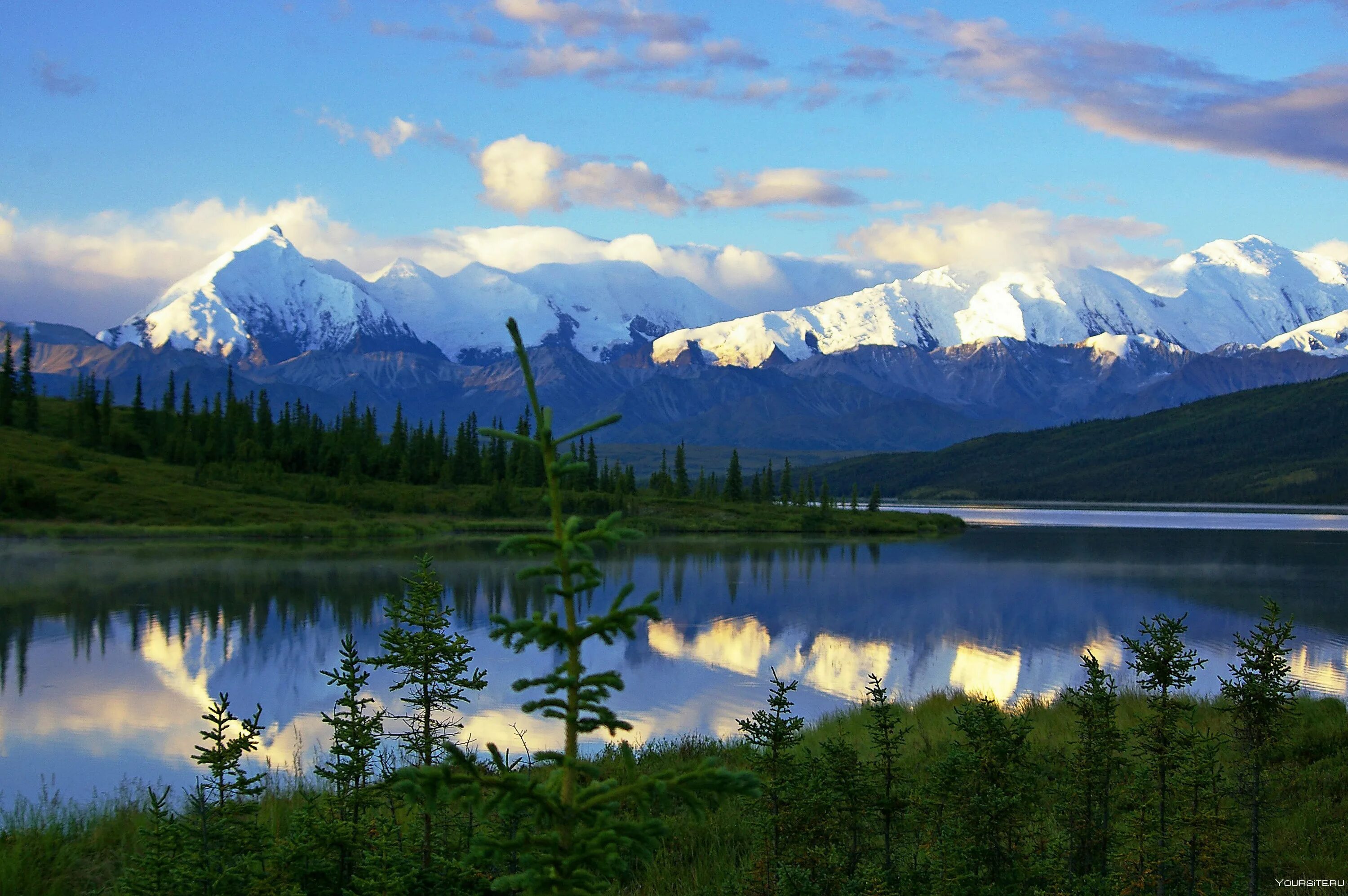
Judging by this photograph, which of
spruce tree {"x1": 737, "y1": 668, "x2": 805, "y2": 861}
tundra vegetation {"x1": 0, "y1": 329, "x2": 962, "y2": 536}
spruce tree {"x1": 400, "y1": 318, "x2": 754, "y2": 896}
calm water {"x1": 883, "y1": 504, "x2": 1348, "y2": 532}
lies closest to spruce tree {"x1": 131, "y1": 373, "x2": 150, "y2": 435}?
tundra vegetation {"x1": 0, "y1": 329, "x2": 962, "y2": 536}

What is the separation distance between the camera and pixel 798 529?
5251 inches

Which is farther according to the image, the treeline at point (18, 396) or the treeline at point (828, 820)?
the treeline at point (18, 396)

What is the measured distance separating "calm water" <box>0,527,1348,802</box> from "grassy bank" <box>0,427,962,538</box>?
1253cm

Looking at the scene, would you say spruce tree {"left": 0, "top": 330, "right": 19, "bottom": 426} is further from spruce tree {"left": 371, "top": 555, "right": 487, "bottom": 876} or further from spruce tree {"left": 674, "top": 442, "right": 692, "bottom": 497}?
spruce tree {"left": 371, "top": 555, "right": 487, "bottom": 876}

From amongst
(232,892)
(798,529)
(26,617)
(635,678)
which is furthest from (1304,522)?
(232,892)

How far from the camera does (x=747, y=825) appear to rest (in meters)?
12.7

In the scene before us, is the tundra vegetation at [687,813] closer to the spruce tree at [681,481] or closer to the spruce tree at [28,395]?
the spruce tree at [28,395]

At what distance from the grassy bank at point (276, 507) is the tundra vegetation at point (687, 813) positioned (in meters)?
80.7

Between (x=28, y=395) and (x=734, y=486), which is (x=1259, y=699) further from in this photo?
(x=28, y=395)

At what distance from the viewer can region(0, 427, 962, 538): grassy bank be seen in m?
90.2

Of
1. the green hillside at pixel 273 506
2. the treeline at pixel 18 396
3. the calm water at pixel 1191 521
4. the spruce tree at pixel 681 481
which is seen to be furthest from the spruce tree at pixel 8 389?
the calm water at pixel 1191 521

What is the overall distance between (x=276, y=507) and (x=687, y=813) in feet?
330

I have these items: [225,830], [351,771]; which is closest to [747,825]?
[351,771]

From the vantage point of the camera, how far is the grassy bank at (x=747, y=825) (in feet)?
32.3
